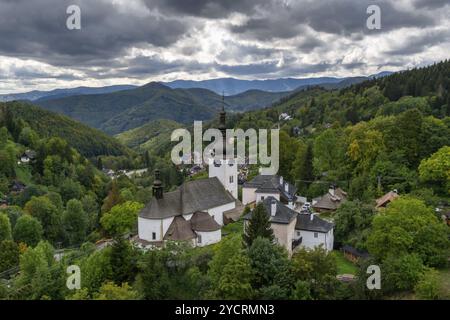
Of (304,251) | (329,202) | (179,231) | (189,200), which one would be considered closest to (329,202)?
(329,202)

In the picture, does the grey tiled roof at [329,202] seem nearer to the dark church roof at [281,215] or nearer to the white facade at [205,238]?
the dark church roof at [281,215]

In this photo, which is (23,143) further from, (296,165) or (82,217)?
(296,165)

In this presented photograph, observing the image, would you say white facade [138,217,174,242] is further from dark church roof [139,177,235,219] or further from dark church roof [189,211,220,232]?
dark church roof [189,211,220,232]

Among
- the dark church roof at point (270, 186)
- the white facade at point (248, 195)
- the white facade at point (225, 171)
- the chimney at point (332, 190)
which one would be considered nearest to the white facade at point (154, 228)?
the white facade at point (225, 171)

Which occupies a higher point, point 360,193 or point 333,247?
point 360,193

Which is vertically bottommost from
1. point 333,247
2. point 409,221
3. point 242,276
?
point 333,247

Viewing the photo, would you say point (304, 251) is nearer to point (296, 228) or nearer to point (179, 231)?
point (296, 228)
